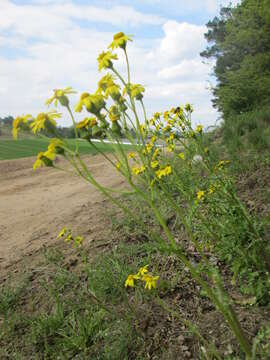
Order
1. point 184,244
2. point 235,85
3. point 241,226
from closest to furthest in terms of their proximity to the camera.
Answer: point 241,226 → point 184,244 → point 235,85

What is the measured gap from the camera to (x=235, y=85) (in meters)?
9.24

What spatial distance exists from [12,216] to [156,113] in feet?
10.9

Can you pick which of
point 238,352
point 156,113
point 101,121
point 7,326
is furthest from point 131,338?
point 156,113

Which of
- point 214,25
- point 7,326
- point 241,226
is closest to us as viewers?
point 241,226

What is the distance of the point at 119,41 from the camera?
1564mm

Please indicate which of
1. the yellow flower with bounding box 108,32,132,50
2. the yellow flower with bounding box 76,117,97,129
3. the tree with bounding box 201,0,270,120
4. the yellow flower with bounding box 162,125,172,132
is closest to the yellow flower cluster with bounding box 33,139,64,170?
the yellow flower with bounding box 76,117,97,129

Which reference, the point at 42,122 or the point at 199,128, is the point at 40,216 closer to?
the point at 199,128

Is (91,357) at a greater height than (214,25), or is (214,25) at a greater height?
(214,25)

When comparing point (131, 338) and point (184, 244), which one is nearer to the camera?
point (131, 338)

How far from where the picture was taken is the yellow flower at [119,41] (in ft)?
5.15

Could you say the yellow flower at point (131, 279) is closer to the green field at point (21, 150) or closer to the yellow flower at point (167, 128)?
the yellow flower at point (167, 128)

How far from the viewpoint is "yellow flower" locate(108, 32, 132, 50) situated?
1.57 metres

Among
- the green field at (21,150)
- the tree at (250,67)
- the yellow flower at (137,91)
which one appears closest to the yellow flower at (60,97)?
the yellow flower at (137,91)

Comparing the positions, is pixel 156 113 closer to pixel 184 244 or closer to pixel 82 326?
pixel 184 244
